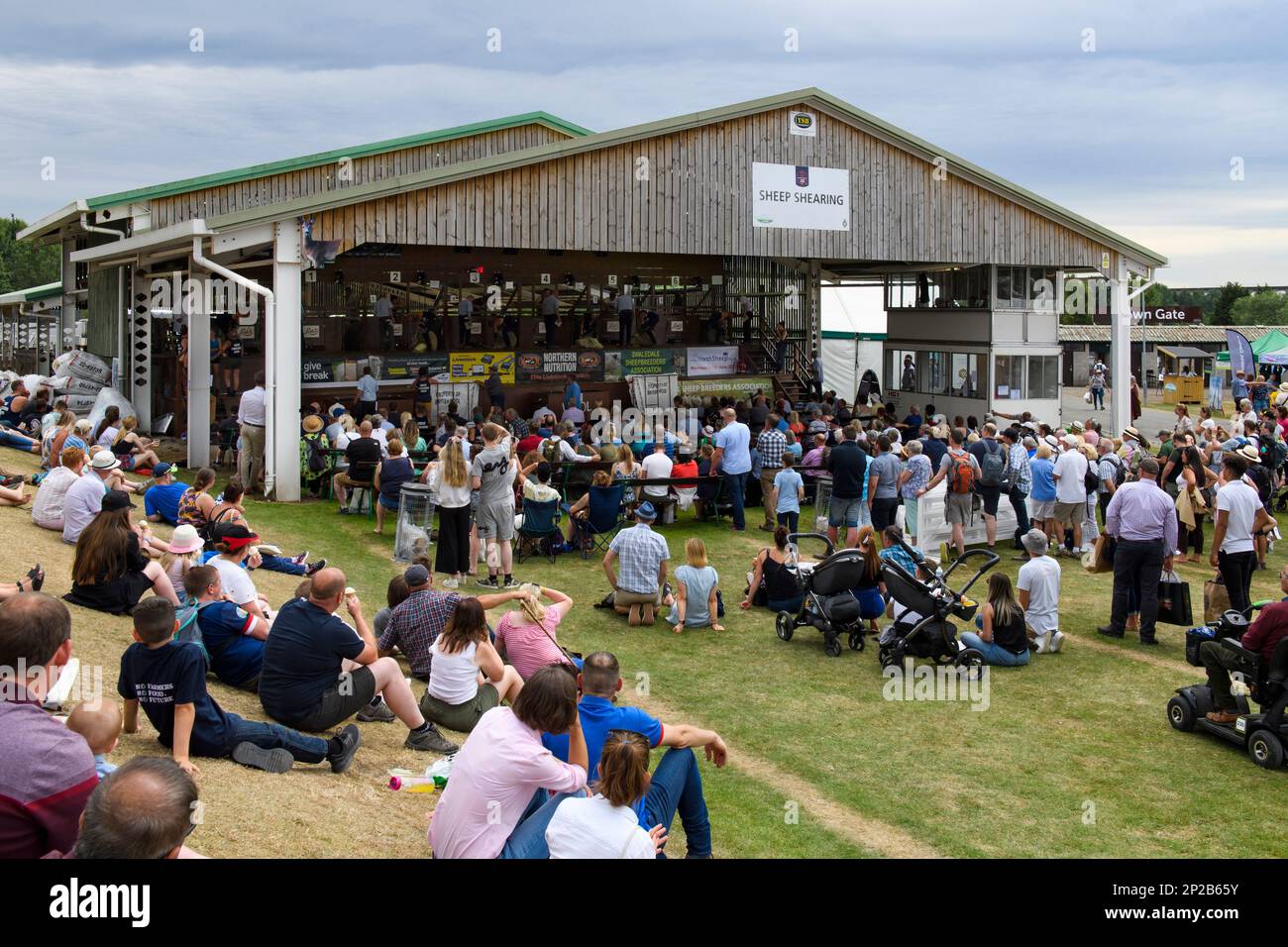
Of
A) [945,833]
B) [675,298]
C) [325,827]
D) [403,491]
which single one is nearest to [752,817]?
[945,833]

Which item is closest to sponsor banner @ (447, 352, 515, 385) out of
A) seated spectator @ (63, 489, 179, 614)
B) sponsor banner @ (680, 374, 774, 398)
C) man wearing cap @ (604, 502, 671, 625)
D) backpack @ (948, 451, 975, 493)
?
sponsor banner @ (680, 374, 774, 398)

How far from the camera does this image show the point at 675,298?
32938 millimetres

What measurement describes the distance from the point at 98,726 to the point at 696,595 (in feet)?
24.6

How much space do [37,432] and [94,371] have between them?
3.94 m

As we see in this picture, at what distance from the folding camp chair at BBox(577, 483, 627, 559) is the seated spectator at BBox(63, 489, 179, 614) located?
707cm

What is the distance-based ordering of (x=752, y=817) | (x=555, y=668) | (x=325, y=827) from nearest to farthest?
1. (x=555, y=668)
2. (x=325, y=827)
3. (x=752, y=817)

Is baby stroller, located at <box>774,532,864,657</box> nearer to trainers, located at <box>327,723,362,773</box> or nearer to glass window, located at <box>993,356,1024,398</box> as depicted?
trainers, located at <box>327,723,362,773</box>

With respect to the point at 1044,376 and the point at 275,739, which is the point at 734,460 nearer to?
the point at 275,739

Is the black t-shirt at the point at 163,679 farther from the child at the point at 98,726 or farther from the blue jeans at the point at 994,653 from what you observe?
the blue jeans at the point at 994,653

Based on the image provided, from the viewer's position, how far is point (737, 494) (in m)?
18.4

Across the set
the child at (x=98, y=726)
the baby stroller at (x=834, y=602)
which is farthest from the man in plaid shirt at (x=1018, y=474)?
the child at (x=98, y=726)

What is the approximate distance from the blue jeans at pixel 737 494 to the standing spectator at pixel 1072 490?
4.29m
